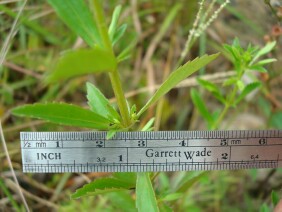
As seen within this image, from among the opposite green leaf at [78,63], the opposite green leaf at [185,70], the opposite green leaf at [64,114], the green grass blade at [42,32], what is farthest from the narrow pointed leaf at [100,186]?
the green grass blade at [42,32]

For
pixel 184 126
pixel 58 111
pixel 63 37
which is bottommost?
pixel 184 126

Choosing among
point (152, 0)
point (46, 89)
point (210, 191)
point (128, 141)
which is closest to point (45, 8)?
point (46, 89)

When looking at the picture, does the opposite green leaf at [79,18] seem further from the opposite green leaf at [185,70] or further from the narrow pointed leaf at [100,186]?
the narrow pointed leaf at [100,186]

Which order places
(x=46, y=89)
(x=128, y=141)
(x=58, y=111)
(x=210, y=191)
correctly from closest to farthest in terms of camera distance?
(x=58, y=111) → (x=128, y=141) → (x=210, y=191) → (x=46, y=89)

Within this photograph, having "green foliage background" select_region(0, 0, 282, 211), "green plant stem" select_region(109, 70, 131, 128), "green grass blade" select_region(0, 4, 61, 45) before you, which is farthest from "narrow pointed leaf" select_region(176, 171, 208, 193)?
"green grass blade" select_region(0, 4, 61, 45)

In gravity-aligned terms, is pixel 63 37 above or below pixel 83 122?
above

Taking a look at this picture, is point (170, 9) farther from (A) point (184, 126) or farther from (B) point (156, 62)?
(A) point (184, 126)

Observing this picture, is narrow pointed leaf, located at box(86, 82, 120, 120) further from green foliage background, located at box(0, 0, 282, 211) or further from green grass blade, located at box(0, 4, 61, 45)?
green grass blade, located at box(0, 4, 61, 45)
